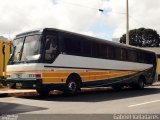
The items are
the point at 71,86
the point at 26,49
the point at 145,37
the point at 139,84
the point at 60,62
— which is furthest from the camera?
the point at 145,37

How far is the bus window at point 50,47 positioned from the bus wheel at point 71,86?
170 centimetres

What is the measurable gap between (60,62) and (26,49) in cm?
163

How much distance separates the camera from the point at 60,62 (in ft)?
57.0

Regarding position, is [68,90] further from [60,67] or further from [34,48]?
[34,48]

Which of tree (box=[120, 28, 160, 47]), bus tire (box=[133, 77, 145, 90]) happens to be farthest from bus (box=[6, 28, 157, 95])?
tree (box=[120, 28, 160, 47])

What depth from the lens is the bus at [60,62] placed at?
16.5 meters

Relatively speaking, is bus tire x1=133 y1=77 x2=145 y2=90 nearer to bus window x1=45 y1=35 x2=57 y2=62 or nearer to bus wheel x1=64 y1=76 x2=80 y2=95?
bus wheel x1=64 y1=76 x2=80 y2=95

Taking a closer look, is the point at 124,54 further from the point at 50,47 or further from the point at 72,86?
the point at 50,47

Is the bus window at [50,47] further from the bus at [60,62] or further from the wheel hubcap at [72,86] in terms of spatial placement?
the wheel hubcap at [72,86]

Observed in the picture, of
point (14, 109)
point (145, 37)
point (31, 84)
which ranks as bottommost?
point (14, 109)

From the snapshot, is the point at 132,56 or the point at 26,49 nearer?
the point at 26,49

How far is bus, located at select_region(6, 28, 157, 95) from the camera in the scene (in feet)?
54.2

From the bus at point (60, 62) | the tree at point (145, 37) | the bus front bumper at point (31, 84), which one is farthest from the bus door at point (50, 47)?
the tree at point (145, 37)

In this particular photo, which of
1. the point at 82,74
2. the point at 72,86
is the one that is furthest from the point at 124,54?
the point at 72,86
